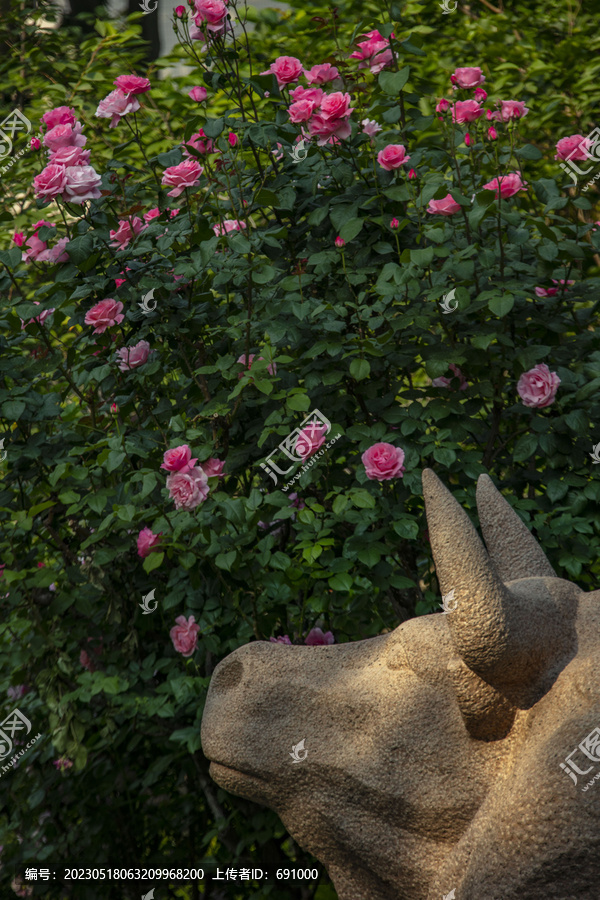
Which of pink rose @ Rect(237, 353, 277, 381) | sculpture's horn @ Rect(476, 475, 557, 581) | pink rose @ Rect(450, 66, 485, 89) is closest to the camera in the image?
sculpture's horn @ Rect(476, 475, 557, 581)

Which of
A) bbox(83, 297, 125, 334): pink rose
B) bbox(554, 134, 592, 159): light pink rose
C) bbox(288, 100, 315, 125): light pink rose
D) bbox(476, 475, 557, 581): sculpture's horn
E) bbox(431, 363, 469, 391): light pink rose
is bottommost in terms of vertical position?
bbox(431, 363, 469, 391): light pink rose

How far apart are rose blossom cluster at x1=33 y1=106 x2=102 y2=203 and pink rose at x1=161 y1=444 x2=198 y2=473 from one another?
77cm

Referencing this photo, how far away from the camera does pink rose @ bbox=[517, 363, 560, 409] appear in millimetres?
2150

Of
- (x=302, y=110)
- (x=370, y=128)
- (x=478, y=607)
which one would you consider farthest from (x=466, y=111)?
(x=478, y=607)

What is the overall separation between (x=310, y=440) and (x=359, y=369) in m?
0.24

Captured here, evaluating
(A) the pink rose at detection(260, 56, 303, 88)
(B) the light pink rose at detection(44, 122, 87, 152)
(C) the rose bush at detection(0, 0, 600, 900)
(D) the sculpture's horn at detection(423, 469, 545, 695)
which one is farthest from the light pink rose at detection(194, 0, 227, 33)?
(D) the sculpture's horn at detection(423, 469, 545, 695)

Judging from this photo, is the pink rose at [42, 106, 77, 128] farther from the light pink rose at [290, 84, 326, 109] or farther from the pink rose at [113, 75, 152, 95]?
the light pink rose at [290, 84, 326, 109]

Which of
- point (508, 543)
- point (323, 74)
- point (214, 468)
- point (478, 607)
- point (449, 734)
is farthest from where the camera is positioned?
point (323, 74)

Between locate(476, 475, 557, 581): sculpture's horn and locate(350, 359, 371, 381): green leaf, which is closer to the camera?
locate(476, 475, 557, 581): sculpture's horn

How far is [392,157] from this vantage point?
6.93ft

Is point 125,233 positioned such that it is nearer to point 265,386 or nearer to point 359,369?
point 265,386

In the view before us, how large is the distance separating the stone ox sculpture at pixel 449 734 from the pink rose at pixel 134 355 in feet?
3.45

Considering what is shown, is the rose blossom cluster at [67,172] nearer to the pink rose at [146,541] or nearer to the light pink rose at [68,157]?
the light pink rose at [68,157]

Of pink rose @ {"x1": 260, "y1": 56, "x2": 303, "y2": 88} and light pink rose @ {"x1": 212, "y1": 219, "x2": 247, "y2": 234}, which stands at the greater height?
pink rose @ {"x1": 260, "y1": 56, "x2": 303, "y2": 88}
